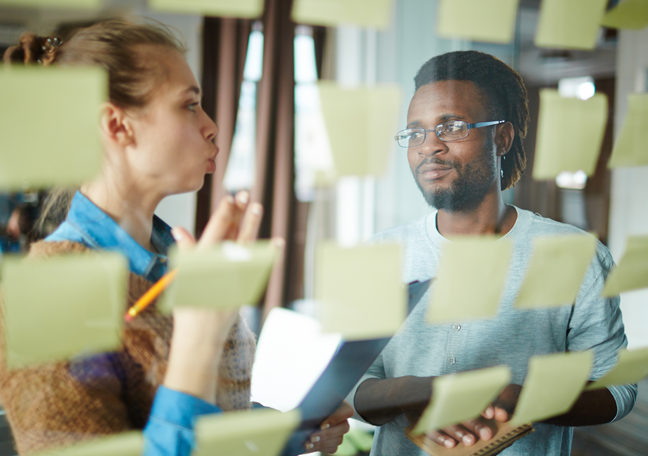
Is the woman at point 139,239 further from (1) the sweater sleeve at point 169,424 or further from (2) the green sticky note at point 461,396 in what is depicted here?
(2) the green sticky note at point 461,396

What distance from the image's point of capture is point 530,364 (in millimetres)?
512

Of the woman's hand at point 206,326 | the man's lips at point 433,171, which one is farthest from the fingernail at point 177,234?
the man's lips at point 433,171

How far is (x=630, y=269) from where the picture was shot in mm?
546

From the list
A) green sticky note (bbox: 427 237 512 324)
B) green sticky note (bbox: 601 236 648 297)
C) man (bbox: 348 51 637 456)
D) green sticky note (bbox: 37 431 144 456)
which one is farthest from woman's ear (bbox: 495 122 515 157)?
green sticky note (bbox: 37 431 144 456)

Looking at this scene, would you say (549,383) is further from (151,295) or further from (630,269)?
(151,295)

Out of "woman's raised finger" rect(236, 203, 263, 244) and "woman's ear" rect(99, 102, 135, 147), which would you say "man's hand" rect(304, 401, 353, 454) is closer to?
"woman's raised finger" rect(236, 203, 263, 244)

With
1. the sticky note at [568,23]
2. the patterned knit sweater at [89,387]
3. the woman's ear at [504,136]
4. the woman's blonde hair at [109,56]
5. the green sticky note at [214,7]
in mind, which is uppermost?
the sticky note at [568,23]

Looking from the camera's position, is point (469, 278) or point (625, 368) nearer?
point (469, 278)

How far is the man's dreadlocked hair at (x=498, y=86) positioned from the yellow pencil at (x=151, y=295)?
0.32 metres

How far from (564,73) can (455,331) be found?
33cm

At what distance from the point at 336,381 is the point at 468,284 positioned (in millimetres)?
169

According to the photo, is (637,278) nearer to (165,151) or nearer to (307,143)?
(307,143)

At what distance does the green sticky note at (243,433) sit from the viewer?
0.33 m

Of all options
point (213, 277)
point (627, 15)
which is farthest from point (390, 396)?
point (627, 15)
